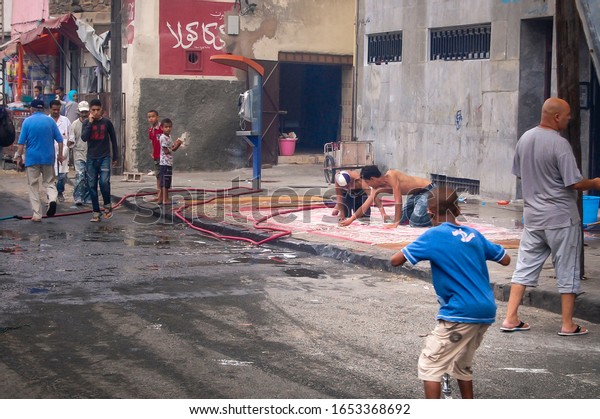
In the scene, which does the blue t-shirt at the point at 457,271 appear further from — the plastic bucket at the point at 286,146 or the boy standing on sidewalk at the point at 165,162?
the plastic bucket at the point at 286,146

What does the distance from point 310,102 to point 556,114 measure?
21767 mm

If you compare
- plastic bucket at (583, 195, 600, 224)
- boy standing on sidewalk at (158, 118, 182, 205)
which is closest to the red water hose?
boy standing on sidewalk at (158, 118, 182, 205)

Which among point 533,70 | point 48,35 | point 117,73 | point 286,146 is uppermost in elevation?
point 48,35

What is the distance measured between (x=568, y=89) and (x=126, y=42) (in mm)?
15874

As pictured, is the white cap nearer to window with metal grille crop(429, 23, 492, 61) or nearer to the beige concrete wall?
window with metal grille crop(429, 23, 492, 61)

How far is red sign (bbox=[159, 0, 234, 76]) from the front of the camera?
947 inches

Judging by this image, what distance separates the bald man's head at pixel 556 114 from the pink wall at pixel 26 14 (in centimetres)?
2323

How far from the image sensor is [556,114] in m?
8.37

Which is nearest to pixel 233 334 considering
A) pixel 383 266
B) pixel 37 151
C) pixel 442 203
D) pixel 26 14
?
pixel 442 203

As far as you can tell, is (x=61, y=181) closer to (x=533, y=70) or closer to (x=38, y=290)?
(x=533, y=70)

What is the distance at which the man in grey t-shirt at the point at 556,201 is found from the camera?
8.31 m

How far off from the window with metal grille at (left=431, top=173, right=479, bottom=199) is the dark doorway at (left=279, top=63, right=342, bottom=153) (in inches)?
367
